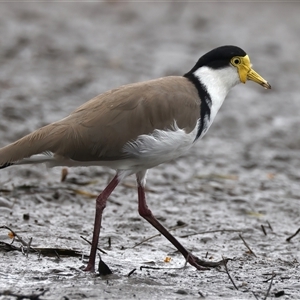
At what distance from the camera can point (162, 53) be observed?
45.9 feet

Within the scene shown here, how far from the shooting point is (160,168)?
9430 mm

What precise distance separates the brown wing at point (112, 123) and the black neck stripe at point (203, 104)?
67 millimetres

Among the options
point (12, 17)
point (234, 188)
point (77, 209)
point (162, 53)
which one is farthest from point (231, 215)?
point (12, 17)

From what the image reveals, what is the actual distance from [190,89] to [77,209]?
2036 millimetres

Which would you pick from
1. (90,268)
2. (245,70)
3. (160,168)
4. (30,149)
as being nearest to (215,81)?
(245,70)

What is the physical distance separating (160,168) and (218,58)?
2971 millimetres

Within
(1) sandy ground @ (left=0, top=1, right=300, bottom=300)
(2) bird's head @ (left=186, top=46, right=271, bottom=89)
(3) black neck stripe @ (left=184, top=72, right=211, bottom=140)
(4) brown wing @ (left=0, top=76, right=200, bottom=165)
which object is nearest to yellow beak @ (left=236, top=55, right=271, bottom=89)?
(2) bird's head @ (left=186, top=46, right=271, bottom=89)

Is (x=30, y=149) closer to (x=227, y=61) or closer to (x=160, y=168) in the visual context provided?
(x=227, y=61)

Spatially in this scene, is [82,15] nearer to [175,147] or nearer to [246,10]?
[246,10]

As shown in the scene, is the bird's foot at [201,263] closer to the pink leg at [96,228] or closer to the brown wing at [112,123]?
the pink leg at [96,228]

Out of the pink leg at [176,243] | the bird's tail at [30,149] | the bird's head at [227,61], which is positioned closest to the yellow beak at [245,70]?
the bird's head at [227,61]

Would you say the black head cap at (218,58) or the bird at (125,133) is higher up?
the black head cap at (218,58)

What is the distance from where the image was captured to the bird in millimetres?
6020

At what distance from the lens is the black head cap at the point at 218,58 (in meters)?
6.63
